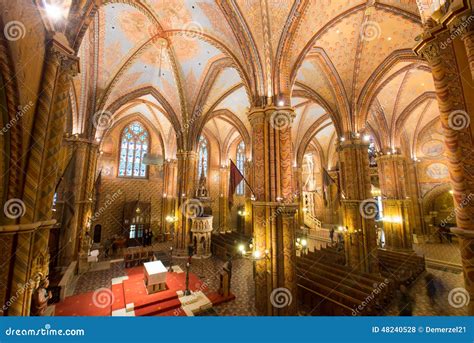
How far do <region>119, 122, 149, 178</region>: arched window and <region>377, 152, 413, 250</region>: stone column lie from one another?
62.0 ft

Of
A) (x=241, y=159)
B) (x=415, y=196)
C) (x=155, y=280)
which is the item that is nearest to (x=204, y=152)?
(x=241, y=159)

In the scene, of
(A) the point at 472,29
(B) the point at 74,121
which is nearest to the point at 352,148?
(A) the point at 472,29

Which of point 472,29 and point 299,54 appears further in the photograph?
point 299,54

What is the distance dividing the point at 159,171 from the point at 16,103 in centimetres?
1600

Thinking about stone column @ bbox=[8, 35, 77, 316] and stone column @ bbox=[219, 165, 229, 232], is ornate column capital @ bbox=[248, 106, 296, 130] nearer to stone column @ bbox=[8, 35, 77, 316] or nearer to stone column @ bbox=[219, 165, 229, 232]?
stone column @ bbox=[8, 35, 77, 316]

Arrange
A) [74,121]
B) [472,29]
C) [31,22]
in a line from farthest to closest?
[74,121] < [31,22] < [472,29]

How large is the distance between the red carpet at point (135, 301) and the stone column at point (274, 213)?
2.32m


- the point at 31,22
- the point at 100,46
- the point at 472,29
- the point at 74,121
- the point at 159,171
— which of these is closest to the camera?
the point at 472,29

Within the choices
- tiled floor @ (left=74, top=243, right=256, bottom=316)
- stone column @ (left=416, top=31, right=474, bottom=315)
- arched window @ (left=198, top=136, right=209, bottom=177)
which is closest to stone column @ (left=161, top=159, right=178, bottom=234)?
arched window @ (left=198, top=136, right=209, bottom=177)

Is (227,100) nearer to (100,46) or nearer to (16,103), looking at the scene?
Result: (100,46)

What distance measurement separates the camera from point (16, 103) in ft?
9.05

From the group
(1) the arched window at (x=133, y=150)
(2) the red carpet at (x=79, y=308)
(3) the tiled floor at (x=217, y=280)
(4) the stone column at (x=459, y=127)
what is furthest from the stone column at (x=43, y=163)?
(1) the arched window at (x=133, y=150)

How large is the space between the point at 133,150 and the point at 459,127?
743 inches

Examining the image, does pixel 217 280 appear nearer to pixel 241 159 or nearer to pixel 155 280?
pixel 155 280
